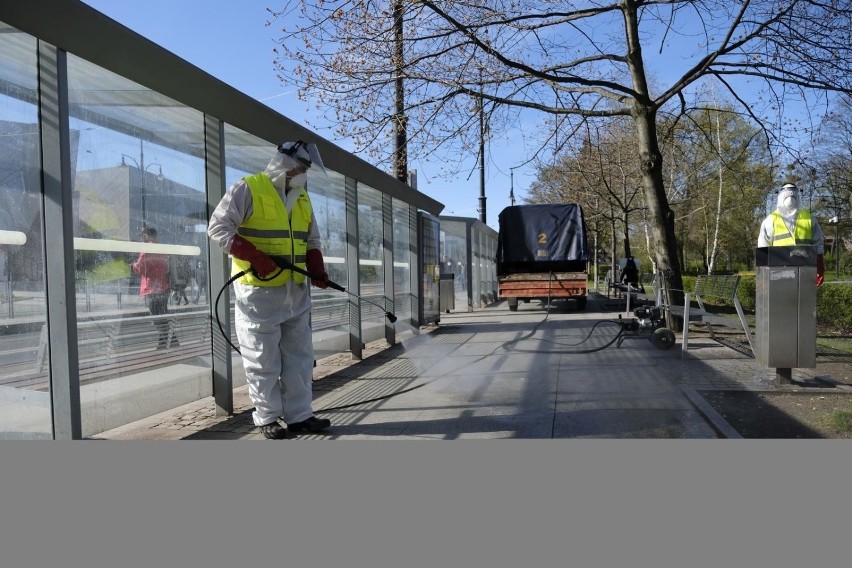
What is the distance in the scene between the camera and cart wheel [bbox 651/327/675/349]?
886cm

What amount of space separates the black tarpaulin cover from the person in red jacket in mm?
13447

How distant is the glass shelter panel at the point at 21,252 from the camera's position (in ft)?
11.8

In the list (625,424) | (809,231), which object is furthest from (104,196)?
(809,231)

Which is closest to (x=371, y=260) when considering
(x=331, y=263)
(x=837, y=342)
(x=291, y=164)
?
(x=331, y=263)

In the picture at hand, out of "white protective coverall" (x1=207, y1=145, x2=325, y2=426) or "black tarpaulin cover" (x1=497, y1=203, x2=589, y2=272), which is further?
"black tarpaulin cover" (x1=497, y1=203, x2=589, y2=272)

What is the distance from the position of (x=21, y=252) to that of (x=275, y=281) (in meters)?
1.45

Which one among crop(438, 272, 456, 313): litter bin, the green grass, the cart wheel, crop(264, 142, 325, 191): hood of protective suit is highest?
crop(264, 142, 325, 191): hood of protective suit

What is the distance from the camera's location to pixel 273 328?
4.40 meters

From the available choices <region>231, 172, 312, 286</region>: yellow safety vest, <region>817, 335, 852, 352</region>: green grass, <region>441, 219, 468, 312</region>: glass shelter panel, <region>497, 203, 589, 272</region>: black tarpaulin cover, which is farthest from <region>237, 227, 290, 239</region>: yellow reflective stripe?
<region>441, 219, 468, 312</region>: glass shelter panel

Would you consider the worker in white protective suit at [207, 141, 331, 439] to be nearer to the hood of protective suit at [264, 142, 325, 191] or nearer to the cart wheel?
the hood of protective suit at [264, 142, 325, 191]

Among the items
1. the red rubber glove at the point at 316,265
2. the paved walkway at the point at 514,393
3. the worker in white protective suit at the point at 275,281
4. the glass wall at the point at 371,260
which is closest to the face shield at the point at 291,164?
the worker in white protective suit at the point at 275,281

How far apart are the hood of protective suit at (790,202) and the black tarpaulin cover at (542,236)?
10.2 metres

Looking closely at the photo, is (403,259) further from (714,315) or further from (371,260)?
(714,315)

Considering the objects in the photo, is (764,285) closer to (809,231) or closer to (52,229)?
(809,231)
